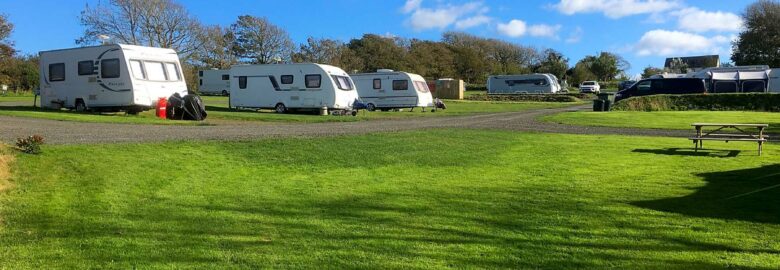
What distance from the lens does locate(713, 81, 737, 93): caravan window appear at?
37.6 metres

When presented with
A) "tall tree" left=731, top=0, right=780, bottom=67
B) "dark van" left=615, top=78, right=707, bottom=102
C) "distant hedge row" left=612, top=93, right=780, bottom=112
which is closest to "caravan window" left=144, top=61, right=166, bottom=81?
"distant hedge row" left=612, top=93, right=780, bottom=112

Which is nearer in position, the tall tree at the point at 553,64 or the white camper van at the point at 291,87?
the white camper van at the point at 291,87

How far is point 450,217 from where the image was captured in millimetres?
5852

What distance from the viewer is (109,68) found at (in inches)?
782

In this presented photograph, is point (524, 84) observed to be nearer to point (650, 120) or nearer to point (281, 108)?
point (650, 120)

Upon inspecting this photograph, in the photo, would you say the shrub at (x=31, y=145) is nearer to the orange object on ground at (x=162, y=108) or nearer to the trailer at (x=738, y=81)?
the orange object on ground at (x=162, y=108)

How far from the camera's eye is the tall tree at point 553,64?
94812 mm

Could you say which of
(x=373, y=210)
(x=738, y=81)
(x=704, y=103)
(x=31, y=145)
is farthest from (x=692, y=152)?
(x=738, y=81)

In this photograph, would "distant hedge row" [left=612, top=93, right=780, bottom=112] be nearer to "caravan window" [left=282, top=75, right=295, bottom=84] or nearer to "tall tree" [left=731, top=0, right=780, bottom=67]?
"caravan window" [left=282, top=75, right=295, bottom=84]

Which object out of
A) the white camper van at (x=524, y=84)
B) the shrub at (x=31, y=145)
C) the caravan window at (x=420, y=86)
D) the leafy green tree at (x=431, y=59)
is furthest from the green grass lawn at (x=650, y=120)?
the leafy green tree at (x=431, y=59)

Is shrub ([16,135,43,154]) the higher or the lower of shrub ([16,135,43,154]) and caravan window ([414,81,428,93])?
the lower

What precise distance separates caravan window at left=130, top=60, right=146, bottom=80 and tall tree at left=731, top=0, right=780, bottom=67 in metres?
70.3

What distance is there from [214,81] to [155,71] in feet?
115

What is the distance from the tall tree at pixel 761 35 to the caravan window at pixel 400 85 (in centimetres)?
5560
